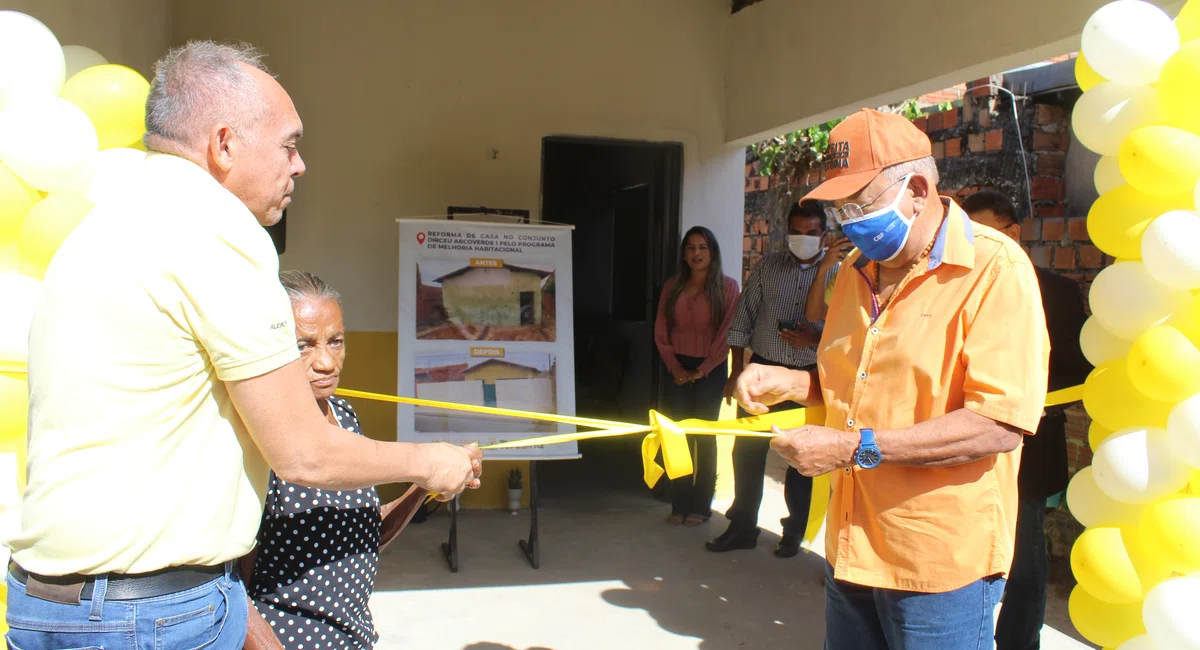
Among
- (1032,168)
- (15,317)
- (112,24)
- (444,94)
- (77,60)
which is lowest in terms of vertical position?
(15,317)

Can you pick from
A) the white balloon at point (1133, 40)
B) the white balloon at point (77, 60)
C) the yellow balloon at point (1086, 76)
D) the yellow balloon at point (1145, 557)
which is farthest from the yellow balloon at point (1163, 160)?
the white balloon at point (77, 60)

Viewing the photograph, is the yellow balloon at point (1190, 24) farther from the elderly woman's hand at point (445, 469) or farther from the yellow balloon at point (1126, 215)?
the elderly woman's hand at point (445, 469)

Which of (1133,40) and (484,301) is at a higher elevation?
(1133,40)

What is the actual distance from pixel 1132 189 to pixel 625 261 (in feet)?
17.8

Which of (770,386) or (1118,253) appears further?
(1118,253)

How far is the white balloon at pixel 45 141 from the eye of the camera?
195 centimetres

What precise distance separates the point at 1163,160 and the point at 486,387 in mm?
3514

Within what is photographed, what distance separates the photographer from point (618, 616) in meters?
4.22

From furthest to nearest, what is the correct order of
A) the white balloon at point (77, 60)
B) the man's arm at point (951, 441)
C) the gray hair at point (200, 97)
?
the white balloon at point (77, 60), the man's arm at point (951, 441), the gray hair at point (200, 97)

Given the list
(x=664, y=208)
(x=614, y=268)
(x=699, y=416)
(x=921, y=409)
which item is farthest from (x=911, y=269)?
(x=614, y=268)

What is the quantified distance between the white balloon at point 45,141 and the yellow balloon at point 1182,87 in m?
2.68

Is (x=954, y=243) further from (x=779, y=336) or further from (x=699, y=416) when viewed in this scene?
(x=699, y=416)

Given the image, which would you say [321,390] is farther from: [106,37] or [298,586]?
[106,37]

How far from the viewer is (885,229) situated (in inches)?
79.0
